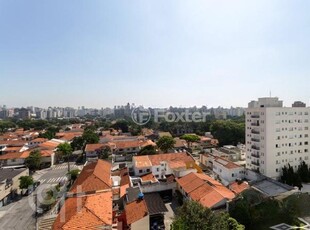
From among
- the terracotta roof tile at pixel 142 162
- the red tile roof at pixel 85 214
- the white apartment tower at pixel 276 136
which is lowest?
the red tile roof at pixel 85 214

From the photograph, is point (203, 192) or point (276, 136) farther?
point (276, 136)

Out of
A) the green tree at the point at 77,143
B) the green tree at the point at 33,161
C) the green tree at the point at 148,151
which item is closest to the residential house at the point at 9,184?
the green tree at the point at 33,161

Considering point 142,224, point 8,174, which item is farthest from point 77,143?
point 142,224

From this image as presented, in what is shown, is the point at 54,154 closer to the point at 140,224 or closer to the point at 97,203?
the point at 97,203

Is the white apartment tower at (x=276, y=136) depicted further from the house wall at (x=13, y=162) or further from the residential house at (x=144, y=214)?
the house wall at (x=13, y=162)

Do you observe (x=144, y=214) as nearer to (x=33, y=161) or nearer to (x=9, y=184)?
(x=9, y=184)

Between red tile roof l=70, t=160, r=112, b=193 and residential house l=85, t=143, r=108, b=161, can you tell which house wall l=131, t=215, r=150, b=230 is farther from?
residential house l=85, t=143, r=108, b=161

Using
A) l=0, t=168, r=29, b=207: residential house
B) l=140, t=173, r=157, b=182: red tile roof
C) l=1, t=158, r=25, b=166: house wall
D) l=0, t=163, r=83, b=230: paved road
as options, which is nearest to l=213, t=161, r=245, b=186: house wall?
l=140, t=173, r=157, b=182: red tile roof

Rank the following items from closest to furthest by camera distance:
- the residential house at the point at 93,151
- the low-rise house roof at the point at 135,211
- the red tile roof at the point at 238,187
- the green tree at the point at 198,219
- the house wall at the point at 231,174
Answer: the green tree at the point at 198,219 < the low-rise house roof at the point at 135,211 < the red tile roof at the point at 238,187 < the house wall at the point at 231,174 < the residential house at the point at 93,151

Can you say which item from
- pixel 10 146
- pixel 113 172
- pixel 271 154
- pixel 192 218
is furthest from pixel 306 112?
pixel 10 146
